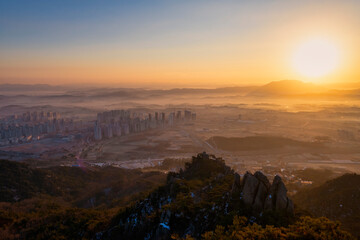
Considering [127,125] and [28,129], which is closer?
[28,129]

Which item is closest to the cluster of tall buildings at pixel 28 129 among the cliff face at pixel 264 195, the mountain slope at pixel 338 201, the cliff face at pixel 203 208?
the cliff face at pixel 203 208

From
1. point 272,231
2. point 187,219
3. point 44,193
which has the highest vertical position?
point 272,231

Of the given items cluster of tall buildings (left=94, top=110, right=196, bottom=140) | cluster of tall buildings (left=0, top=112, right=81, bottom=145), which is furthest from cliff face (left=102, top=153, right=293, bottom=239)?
cluster of tall buildings (left=0, top=112, right=81, bottom=145)

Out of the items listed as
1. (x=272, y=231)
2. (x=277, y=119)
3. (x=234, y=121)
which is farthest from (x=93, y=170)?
(x=277, y=119)

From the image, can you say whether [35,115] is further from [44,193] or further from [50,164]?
[44,193]

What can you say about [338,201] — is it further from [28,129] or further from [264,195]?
[28,129]

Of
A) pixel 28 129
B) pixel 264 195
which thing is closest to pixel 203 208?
pixel 264 195

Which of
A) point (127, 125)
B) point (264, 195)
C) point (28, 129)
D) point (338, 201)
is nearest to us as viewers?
point (264, 195)

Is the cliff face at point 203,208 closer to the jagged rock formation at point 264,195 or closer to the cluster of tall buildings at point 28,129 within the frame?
the jagged rock formation at point 264,195
